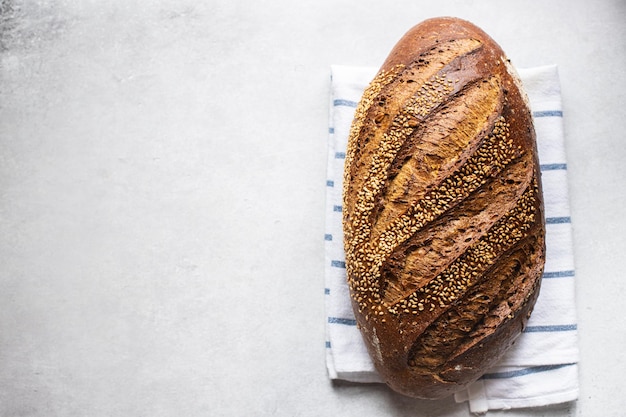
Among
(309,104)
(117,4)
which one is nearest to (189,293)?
(309,104)

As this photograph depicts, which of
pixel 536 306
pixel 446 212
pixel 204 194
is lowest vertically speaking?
pixel 536 306

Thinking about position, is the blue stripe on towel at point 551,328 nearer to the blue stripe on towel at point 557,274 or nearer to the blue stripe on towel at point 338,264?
the blue stripe on towel at point 557,274

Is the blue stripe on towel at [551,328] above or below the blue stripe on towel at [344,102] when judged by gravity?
below

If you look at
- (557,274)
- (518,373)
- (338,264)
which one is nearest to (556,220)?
(557,274)

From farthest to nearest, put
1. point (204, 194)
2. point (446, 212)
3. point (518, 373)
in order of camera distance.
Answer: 1. point (204, 194)
2. point (518, 373)
3. point (446, 212)

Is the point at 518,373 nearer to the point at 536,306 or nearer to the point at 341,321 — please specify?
the point at 536,306

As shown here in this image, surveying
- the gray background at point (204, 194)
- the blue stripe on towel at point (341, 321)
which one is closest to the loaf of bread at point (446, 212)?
the blue stripe on towel at point (341, 321)
